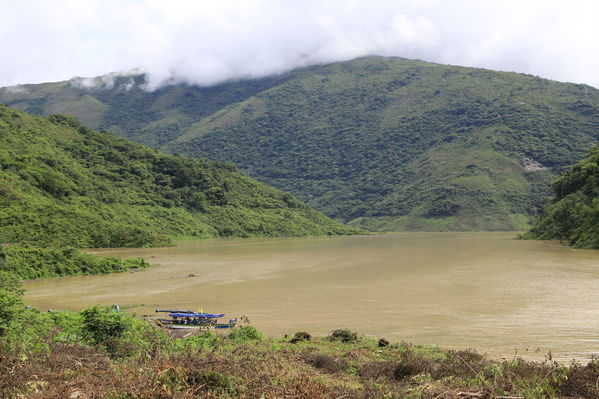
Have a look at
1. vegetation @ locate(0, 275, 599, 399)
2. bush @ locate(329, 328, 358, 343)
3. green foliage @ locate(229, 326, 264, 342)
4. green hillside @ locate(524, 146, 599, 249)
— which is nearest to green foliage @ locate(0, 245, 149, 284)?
vegetation @ locate(0, 275, 599, 399)

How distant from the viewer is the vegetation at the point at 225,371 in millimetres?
6668

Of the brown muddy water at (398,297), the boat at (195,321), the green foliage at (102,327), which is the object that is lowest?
the brown muddy water at (398,297)

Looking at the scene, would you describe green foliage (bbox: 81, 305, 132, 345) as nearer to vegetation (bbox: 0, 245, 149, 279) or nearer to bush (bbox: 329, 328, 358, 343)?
bush (bbox: 329, 328, 358, 343)

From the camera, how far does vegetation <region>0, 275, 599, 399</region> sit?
667 centimetres

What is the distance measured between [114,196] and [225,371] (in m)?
75.1

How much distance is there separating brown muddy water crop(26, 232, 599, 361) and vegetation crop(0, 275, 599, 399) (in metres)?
3.86

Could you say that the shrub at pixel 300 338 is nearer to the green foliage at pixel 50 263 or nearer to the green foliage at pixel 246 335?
the green foliage at pixel 246 335

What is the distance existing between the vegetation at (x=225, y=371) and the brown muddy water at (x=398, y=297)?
386 cm

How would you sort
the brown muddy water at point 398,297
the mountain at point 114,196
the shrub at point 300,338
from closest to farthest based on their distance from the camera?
1. the shrub at point 300,338
2. the brown muddy water at point 398,297
3. the mountain at point 114,196

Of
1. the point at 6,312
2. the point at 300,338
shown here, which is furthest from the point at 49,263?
the point at 300,338

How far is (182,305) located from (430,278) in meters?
15.1

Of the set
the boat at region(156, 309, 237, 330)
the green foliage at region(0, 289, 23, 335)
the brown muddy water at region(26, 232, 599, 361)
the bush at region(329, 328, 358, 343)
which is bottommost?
the brown muddy water at region(26, 232, 599, 361)

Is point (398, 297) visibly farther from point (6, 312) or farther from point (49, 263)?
point (49, 263)

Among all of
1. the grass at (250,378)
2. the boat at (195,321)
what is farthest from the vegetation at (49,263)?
the grass at (250,378)
